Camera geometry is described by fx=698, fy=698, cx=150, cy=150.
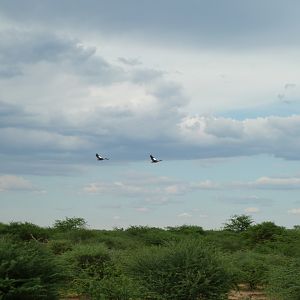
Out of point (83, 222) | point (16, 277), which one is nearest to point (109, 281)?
point (16, 277)

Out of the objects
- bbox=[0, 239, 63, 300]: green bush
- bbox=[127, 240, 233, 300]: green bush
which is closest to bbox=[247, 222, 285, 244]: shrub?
bbox=[127, 240, 233, 300]: green bush

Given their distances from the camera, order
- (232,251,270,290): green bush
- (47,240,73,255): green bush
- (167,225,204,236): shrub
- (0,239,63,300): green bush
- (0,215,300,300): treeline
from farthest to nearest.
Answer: (167,225,204,236): shrub → (47,240,73,255): green bush → (232,251,270,290): green bush → (0,215,300,300): treeline → (0,239,63,300): green bush

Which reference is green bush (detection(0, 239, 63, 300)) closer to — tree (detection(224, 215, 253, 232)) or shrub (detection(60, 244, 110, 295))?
shrub (detection(60, 244, 110, 295))

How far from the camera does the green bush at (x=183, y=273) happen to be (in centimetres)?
1605

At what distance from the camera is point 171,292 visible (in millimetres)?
16094

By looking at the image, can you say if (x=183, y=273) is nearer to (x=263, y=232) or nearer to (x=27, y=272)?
(x=27, y=272)

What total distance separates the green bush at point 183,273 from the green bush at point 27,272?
2188 millimetres

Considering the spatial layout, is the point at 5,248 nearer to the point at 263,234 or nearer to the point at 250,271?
the point at 250,271

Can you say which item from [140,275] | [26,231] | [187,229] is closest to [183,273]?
[140,275]

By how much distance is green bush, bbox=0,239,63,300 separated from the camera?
14.2m

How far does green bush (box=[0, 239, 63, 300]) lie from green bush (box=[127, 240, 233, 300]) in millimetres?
2188

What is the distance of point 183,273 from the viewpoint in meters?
16.3

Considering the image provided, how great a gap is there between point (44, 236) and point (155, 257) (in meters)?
24.7

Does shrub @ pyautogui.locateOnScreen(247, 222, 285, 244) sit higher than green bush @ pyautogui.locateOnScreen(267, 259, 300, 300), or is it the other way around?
shrub @ pyautogui.locateOnScreen(247, 222, 285, 244)
